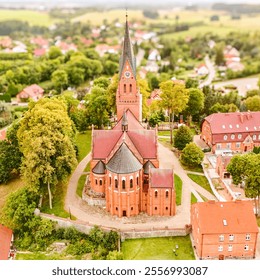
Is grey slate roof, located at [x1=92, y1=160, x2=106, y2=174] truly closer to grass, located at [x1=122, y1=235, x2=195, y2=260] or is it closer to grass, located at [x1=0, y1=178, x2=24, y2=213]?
grass, located at [x1=122, y1=235, x2=195, y2=260]

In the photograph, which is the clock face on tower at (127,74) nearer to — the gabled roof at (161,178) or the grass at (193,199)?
the gabled roof at (161,178)

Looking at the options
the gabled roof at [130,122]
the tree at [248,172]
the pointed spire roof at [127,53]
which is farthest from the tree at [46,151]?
the tree at [248,172]

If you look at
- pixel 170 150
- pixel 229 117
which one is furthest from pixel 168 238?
pixel 229 117

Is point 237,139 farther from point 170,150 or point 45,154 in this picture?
point 45,154

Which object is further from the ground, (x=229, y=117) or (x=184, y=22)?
(x=184, y=22)

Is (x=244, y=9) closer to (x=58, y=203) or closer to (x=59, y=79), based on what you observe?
(x=59, y=79)
